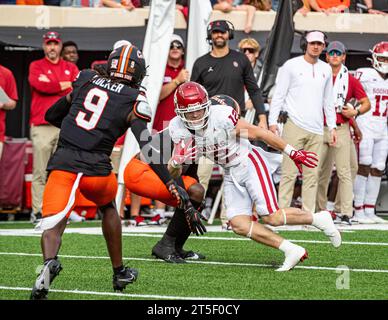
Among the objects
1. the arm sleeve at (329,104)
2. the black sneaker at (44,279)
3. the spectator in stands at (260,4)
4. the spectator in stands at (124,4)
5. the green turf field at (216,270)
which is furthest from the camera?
the spectator in stands at (260,4)

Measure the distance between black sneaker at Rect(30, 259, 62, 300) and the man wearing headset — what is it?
4.73 m

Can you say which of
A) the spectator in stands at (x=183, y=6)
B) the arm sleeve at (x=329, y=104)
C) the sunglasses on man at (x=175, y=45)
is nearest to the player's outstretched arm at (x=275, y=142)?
the arm sleeve at (x=329, y=104)

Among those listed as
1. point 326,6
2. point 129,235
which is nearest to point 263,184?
point 129,235

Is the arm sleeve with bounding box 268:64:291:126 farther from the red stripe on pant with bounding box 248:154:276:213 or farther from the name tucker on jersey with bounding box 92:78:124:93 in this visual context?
the name tucker on jersey with bounding box 92:78:124:93

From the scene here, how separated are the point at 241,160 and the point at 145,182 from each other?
4.34 ft

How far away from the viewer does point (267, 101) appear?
42.5ft

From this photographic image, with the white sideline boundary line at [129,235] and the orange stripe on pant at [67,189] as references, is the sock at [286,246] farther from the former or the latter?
the white sideline boundary line at [129,235]

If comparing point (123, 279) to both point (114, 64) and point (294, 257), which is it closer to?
point (114, 64)

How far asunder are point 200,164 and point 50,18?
9.72 ft

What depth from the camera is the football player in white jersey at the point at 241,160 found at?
787 centimetres

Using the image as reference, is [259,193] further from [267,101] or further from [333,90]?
[267,101]

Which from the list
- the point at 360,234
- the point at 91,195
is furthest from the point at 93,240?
the point at 91,195

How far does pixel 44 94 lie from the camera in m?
12.1

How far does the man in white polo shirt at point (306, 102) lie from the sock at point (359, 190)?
1.40 meters
